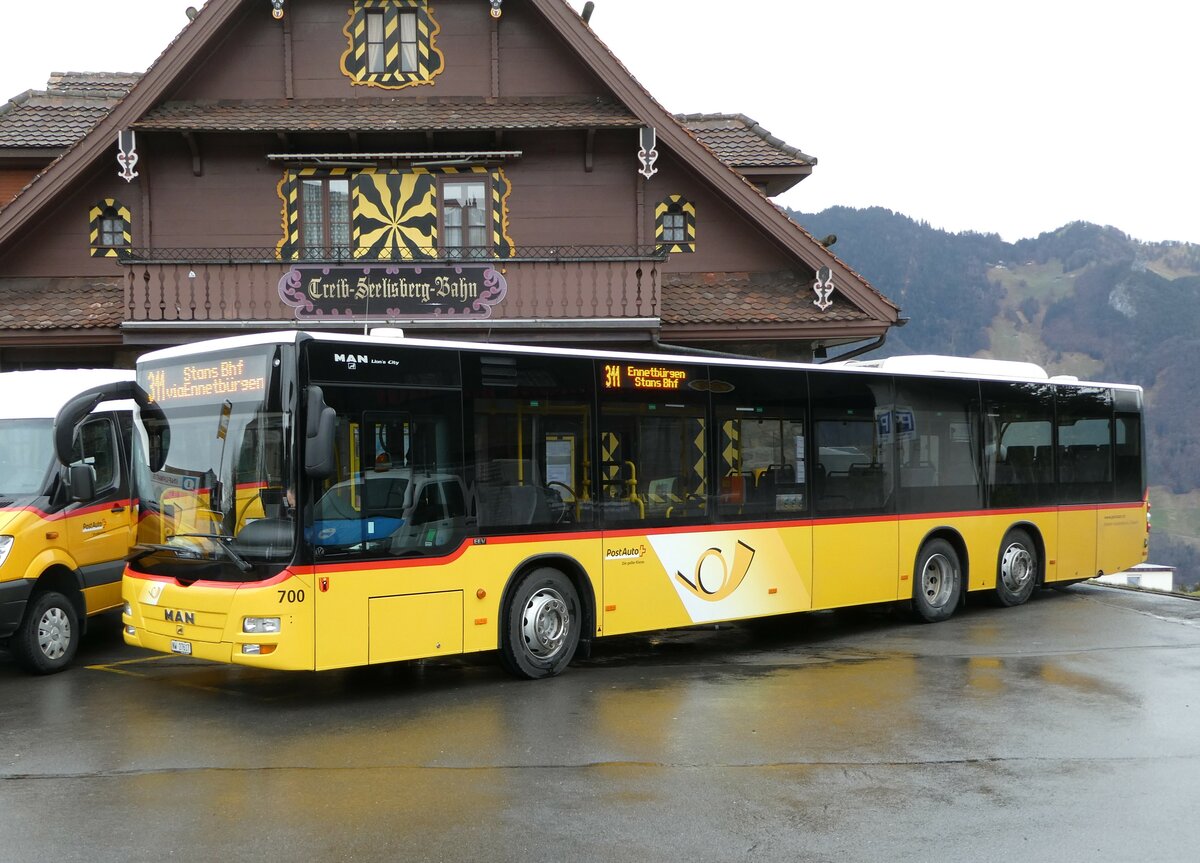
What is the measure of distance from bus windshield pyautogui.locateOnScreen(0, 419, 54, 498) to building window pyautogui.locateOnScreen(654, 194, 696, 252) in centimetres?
1190

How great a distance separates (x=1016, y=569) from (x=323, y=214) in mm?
11938

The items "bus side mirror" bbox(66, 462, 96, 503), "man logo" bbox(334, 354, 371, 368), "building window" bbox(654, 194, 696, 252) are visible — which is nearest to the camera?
"man logo" bbox(334, 354, 371, 368)

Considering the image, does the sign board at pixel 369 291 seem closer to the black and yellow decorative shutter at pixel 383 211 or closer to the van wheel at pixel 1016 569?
the black and yellow decorative shutter at pixel 383 211

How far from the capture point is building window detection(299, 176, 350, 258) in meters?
20.5

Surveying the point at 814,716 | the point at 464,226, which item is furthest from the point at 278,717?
the point at 464,226

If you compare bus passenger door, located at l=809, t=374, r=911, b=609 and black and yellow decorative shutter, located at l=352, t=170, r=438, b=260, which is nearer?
bus passenger door, located at l=809, t=374, r=911, b=609

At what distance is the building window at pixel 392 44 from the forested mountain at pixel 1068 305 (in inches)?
4416

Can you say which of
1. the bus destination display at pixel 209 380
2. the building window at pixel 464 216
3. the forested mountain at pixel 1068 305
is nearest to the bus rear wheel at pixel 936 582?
the bus destination display at pixel 209 380

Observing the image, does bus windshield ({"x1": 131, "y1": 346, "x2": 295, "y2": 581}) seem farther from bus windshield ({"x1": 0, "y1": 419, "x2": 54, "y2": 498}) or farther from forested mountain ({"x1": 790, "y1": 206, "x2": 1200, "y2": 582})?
forested mountain ({"x1": 790, "y1": 206, "x2": 1200, "y2": 582})

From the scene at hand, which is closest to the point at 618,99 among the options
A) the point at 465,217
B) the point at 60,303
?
the point at 465,217

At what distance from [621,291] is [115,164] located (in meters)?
8.44

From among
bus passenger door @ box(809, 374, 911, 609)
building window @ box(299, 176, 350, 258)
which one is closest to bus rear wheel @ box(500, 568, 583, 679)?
bus passenger door @ box(809, 374, 911, 609)

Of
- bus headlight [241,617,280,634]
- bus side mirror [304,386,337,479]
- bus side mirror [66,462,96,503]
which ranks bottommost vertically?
bus headlight [241,617,280,634]

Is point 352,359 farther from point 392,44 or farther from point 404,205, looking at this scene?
point 392,44
